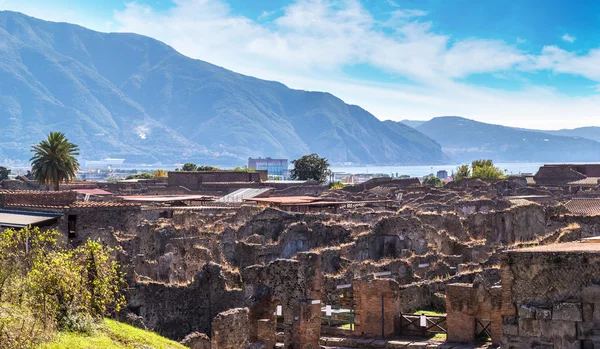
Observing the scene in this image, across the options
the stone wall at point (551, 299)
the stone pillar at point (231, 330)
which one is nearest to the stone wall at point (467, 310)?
the stone wall at point (551, 299)

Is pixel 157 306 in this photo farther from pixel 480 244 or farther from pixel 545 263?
pixel 480 244

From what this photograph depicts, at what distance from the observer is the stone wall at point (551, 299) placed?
15406mm

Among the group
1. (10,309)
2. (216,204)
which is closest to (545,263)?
(10,309)

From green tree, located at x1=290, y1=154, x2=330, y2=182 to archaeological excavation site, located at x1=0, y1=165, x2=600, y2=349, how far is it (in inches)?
3458

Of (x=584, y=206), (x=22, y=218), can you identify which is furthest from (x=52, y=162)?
(x=584, y=206)

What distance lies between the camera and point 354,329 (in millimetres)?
24453

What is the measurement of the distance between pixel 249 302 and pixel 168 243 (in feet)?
47.6

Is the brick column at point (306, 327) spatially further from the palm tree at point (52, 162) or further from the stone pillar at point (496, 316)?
the palm tree at point (52, 162)

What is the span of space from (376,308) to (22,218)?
62.9ft

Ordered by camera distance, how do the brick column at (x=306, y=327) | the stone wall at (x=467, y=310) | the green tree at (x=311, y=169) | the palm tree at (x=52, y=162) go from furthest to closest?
the green tree at (x=311, y=169), the palm tree at (x=52, y=162), the brick column at (x=306, y=327), the stone wall at (x=467, y=310)

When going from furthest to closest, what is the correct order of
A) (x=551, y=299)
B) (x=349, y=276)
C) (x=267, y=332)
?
(x=349, y=276), (x=267, y=332), (x=551, y=299)

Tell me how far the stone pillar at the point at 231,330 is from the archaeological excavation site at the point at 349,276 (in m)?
0.03

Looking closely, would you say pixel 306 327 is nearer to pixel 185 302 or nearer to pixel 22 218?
pixel 185 302

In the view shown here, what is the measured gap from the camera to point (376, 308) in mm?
23953
